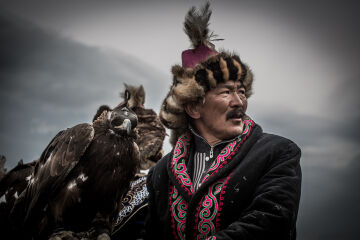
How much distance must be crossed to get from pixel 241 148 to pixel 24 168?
2.64 m

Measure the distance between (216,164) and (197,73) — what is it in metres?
0.70

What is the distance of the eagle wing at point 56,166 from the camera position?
88.9 inches

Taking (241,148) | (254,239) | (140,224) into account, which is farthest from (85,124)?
(254,239)

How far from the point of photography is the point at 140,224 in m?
2.92

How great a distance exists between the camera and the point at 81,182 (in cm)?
230

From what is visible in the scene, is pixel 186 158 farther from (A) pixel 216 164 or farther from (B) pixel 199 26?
(B) pixel 199 26

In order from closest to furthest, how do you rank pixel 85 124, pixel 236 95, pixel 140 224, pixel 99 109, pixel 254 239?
pixel 254 239, pixel 236 95, pixel 85 124, pixel 140 224, pixel 99 109

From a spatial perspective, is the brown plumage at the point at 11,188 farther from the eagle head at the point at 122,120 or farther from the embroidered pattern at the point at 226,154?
the embroidered pattern at the point at 226,154

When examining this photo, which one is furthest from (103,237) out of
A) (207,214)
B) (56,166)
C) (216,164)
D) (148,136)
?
(148,136)

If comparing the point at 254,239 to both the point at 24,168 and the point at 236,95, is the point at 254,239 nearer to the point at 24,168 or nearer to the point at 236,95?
the point at 236,95

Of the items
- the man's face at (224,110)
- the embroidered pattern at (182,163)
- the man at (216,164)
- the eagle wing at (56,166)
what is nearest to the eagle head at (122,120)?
the eagle wing at (56,166)

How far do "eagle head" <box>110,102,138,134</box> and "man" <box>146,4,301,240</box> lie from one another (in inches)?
12.2

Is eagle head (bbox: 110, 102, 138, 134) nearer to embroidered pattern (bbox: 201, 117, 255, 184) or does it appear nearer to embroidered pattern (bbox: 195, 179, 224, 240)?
embroidered pattern (bbox: 201, 117, 255, 184)

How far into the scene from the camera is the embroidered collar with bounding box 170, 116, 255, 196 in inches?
72.6
